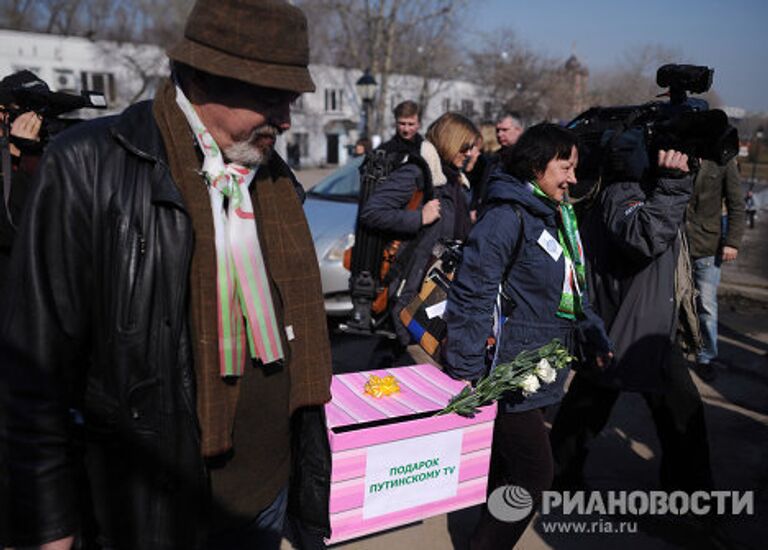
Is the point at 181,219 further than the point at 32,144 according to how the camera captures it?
No

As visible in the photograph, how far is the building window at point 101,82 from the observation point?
124ft

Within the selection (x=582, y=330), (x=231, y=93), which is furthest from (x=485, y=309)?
(x=231, y=93)

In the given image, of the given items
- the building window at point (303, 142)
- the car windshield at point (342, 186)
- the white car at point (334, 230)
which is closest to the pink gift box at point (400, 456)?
the white car at point (334, 230)

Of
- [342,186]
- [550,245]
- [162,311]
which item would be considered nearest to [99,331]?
[162,311]

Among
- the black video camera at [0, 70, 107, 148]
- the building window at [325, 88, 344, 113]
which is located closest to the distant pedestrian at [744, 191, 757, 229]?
the black video camera at [0, 70, 107, 148]

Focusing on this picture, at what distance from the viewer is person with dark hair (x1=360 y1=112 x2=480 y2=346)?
3.86 meters

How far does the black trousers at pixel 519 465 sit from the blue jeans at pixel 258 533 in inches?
40.1

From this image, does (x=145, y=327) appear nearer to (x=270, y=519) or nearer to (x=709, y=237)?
(x=270, y=519)

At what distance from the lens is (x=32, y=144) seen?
10.8 feet

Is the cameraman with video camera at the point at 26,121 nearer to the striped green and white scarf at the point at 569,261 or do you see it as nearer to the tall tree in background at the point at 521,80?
the striped green and white scarf at the point at 569,261

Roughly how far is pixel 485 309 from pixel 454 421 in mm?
456

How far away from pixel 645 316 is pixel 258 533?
2078 millimetres

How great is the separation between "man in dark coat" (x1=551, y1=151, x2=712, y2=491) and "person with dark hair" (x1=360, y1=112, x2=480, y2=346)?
101 cm

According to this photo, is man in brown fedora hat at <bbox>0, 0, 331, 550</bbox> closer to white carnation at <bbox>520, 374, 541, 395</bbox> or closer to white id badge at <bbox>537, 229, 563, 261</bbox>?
white carnation at <bbox>520, 374, 541, 395</bbox>
